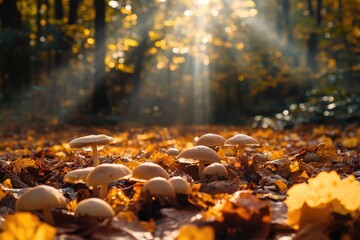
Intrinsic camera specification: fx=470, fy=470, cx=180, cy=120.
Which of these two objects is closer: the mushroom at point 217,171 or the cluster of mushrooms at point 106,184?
the cluster of mushrooms at point 106,184

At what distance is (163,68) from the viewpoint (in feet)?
88.0

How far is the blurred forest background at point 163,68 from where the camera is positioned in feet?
59.4

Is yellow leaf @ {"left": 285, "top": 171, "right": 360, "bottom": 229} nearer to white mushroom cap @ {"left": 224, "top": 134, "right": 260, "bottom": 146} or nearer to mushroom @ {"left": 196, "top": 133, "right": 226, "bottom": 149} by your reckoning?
white mushroom cap @ {"left": 224, "top": 134, "right": 260, "bottom": 146}

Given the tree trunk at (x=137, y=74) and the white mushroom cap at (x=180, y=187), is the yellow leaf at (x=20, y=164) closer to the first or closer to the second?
the white mushroom cap at (x=180, y=187)

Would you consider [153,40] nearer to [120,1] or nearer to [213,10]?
[120,1]

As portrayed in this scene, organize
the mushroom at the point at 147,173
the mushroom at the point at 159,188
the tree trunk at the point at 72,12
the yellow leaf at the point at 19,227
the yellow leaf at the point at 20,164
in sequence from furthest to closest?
the tree trunk at the point at 72,12, the yellow leaf at the point at 20,164, the mushroom at the point at 147,173, the mushroom at the point at 159,188, the yellow leaf at the point at 19,227

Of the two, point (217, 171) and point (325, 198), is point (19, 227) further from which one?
point (217, 171)

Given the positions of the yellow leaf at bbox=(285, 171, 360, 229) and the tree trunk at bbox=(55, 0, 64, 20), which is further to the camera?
the tree trunk at bbox=(55, 0, 64, 20)

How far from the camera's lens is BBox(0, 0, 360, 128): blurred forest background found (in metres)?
18.1

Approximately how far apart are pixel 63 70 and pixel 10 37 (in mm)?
4241

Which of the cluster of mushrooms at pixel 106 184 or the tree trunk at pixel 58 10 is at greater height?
the tree trunk at pixel 58 10

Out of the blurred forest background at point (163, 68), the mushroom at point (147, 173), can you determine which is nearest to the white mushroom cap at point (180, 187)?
the mushroom at point (147, 173)

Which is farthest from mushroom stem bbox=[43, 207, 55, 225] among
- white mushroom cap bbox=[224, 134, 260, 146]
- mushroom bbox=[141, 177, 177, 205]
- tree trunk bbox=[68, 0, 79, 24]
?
tree trunk bbox=[68, 0, 79, 24]

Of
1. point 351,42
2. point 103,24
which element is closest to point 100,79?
point 103,24
